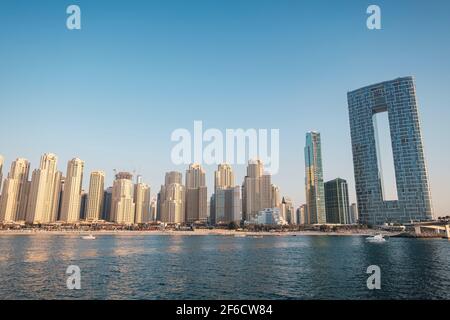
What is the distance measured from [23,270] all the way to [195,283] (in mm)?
28469

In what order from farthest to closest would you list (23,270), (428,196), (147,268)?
(428,196) → (147,268) → (23,270)

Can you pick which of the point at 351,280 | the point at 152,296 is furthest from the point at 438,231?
the point at 152,296

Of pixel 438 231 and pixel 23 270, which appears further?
pixel 438 231

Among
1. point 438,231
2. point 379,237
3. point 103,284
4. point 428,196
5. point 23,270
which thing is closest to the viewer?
point 103,284
